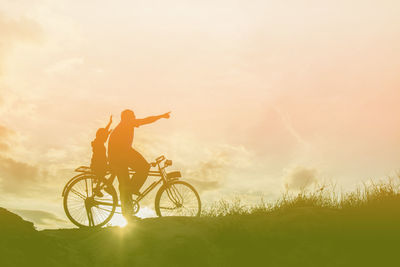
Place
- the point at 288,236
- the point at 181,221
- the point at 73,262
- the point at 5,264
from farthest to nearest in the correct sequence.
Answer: the point at 181,221
the point at 288,236
the point at 73,262
the point at 5,264

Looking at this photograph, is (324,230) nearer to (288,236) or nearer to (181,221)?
(288,236)

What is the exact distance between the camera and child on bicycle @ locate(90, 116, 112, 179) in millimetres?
10695

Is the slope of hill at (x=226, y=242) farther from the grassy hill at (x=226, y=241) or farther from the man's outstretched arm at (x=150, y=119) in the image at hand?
the man's outstretched arm at (x=150, y=119)

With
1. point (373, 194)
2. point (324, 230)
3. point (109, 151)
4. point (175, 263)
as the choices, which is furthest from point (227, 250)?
point (373, 194)

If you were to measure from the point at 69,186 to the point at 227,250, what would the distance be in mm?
3976

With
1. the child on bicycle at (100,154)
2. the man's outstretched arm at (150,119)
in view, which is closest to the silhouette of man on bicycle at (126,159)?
the man's outstretched arm at (150,119)

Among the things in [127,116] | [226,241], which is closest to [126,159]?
[127,116]

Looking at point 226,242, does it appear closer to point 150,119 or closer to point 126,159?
point 126,159

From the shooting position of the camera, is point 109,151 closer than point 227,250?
No

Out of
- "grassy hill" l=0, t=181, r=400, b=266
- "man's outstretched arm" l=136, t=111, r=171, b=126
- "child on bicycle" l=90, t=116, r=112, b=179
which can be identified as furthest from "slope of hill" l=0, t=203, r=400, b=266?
"man's outstretched arm" l=136, t=111, r=171, b=126

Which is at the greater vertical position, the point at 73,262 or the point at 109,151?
the point at 109,151

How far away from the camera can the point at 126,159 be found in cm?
1041

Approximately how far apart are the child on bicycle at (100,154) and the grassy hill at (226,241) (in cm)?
137

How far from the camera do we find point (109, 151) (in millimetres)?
10555
